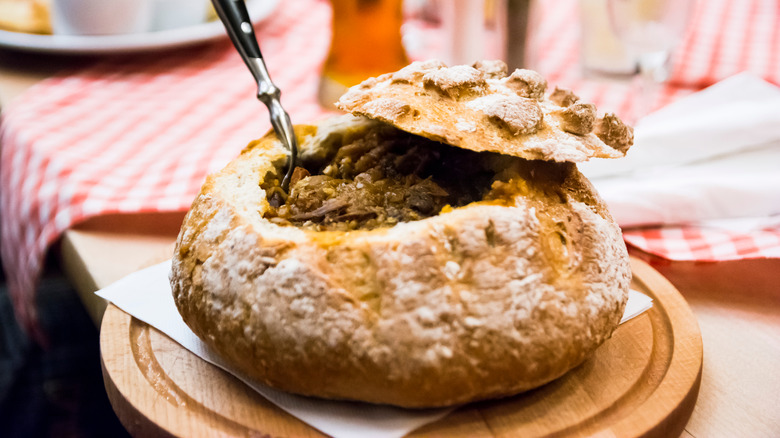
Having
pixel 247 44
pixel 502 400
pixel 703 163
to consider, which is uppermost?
pixel 247 44

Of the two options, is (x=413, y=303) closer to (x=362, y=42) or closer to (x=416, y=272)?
(x=416, y=272)

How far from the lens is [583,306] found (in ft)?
2.60

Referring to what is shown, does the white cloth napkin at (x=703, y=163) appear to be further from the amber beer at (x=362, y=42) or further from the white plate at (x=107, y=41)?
the white plate at (x=107, y=41)

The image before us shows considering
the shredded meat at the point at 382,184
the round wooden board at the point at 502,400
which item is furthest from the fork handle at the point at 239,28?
the round wooden board at the point at 502,400

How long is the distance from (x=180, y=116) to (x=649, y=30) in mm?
1259

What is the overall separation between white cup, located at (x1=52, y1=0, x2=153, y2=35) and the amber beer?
26.2 inches

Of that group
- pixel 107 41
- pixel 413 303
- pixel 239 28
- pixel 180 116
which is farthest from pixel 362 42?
pixel 413 303

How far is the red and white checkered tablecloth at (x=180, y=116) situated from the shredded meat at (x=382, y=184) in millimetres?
506

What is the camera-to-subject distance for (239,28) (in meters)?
1.13

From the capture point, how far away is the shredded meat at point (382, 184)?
858 mm

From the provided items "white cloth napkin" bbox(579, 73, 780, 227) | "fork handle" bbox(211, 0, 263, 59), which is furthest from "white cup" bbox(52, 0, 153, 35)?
"white cloth napkin" bbox(579, 73, 780, 227)

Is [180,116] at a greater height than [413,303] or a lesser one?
lesser

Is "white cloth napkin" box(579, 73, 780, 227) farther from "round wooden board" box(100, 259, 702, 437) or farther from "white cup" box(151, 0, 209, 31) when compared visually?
"white cup" box(151, 0, 209, 31)

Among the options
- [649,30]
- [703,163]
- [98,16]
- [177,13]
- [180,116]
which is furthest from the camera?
[177,13]
